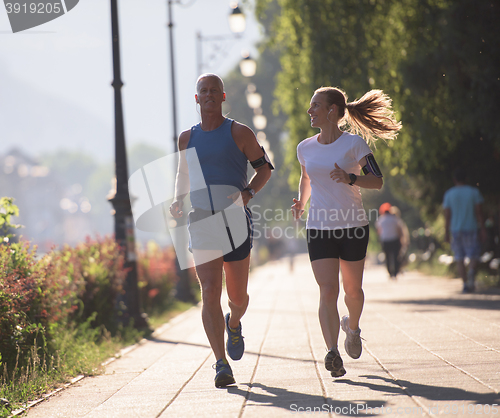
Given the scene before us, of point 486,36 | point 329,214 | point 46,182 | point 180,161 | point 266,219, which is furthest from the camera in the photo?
point 46,182

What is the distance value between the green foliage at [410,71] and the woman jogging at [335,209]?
6.08 metres

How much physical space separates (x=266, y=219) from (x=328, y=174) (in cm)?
5804

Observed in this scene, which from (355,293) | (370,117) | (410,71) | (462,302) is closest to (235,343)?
(355,293)

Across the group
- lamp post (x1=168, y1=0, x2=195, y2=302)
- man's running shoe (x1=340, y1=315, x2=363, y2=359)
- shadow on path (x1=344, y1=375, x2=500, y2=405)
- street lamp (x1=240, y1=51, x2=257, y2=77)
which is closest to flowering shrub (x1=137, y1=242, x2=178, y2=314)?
lamp post (x1=168, y1=0, x2=195, y2=302)

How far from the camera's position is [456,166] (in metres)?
13.1

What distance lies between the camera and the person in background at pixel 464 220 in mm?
11258

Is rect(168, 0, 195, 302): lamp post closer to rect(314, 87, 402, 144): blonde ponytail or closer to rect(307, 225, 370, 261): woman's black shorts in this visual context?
rect(314, 87, 402, 144): blonde ponytail

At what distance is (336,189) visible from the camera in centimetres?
528

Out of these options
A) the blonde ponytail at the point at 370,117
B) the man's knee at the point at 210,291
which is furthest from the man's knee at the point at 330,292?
the blonde ponytail at the point at 370,117

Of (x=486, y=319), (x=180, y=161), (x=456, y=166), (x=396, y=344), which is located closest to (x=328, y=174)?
(x=180, y=161)

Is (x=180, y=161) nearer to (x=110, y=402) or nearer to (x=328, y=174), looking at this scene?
(x=328, y=174)

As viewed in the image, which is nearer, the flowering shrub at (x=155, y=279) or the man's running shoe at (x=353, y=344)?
the man's running shoe at (x=353, y=344)

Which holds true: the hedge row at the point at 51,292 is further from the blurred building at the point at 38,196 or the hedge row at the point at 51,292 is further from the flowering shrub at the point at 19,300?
the blurred building at the point at 38,196

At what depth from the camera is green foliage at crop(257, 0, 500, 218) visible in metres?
10.9
